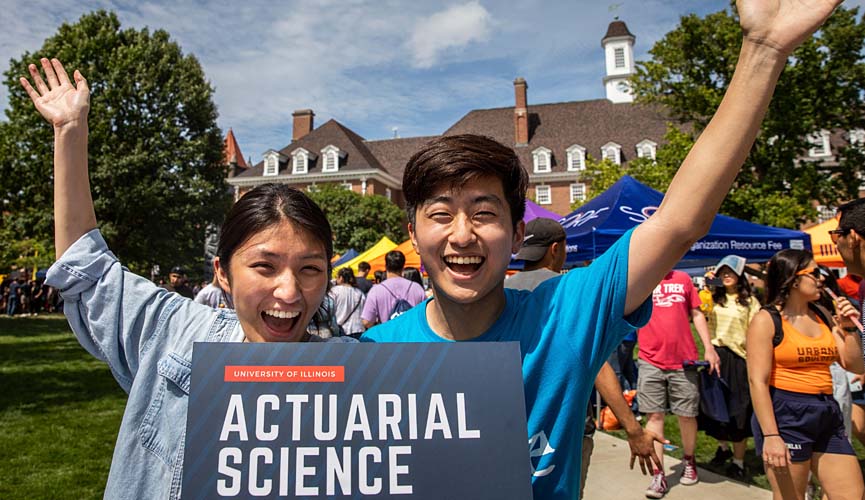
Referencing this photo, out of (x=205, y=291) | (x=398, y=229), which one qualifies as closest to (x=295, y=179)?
(x=398, y=229)

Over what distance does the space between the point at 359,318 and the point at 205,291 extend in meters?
2.43

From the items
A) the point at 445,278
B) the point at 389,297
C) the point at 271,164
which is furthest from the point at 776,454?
the point at 271,164

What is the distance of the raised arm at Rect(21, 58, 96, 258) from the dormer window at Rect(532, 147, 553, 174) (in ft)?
178

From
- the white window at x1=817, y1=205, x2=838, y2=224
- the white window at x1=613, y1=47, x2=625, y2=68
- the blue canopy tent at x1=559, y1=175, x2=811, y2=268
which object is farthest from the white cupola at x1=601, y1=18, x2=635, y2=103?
the blue canopy tent at x1=559, y1=175, x2=811, y2=268

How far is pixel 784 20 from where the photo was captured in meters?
1.45

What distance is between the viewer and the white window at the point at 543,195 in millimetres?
54188

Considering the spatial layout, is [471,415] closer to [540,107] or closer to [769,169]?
[769,169]

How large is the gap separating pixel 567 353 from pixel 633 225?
229 inches

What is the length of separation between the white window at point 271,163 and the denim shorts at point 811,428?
53954 mm

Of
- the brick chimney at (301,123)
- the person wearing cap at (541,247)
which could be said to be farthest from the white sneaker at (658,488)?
the brick chimney at (301,123)

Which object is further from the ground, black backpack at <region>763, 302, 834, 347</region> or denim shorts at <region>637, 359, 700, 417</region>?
black backpack at <region>763, 302, 834, 347</region>

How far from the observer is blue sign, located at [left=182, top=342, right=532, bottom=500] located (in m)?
1.27

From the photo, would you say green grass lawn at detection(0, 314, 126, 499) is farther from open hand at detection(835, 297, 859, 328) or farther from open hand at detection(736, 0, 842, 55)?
open hand at detection(835, 297, 859, 328)

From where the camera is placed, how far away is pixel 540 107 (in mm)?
60906
